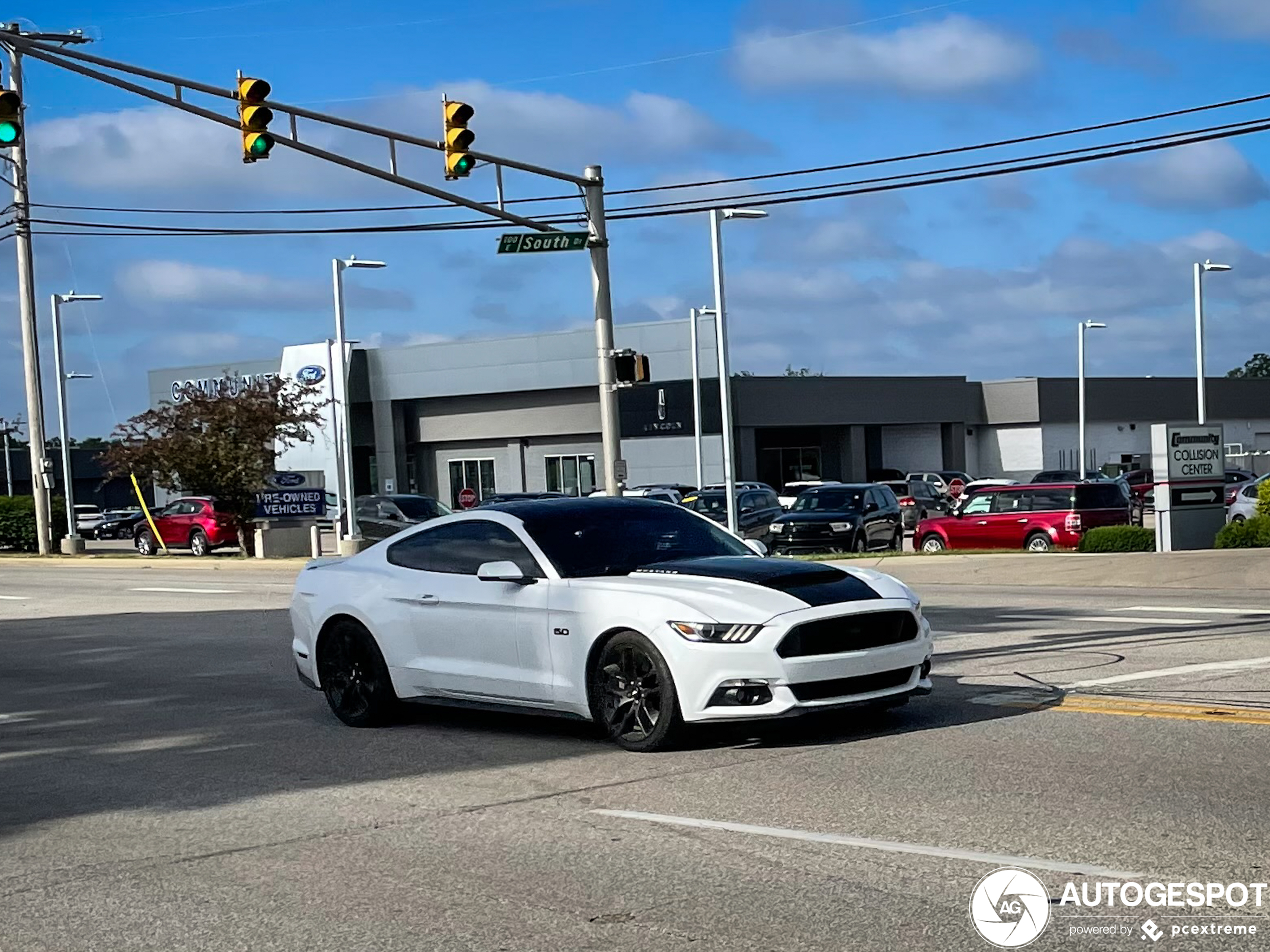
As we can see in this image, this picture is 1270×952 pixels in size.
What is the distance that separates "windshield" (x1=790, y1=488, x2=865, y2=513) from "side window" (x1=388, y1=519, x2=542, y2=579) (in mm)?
22192

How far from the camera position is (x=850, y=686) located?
919cm

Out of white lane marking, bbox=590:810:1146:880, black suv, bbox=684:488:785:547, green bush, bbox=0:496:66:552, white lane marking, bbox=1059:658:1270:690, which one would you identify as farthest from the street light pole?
white lane marking, bbox=590:810:1146:880

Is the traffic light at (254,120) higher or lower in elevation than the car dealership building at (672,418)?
higher

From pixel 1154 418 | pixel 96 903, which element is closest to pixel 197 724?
pixel 96 903

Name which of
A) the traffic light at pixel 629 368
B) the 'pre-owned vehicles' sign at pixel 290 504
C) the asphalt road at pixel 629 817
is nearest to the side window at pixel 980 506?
the traffic light at pixel 629 368

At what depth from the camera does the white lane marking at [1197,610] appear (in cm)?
1641

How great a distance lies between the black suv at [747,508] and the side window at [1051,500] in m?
6.50

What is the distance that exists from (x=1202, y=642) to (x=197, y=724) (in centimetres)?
832

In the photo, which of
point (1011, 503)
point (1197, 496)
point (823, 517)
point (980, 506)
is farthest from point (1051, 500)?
point (823, 517)

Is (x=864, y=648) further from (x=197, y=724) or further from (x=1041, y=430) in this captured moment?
(x=1041, y=430)

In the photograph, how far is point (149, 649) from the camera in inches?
691

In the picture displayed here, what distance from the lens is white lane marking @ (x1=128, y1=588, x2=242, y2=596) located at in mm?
26438

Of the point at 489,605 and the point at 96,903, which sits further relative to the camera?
the point at 489,605

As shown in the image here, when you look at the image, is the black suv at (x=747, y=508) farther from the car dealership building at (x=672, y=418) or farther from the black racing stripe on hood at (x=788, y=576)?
the black racing stripe on hood at (x=788, y=576)
